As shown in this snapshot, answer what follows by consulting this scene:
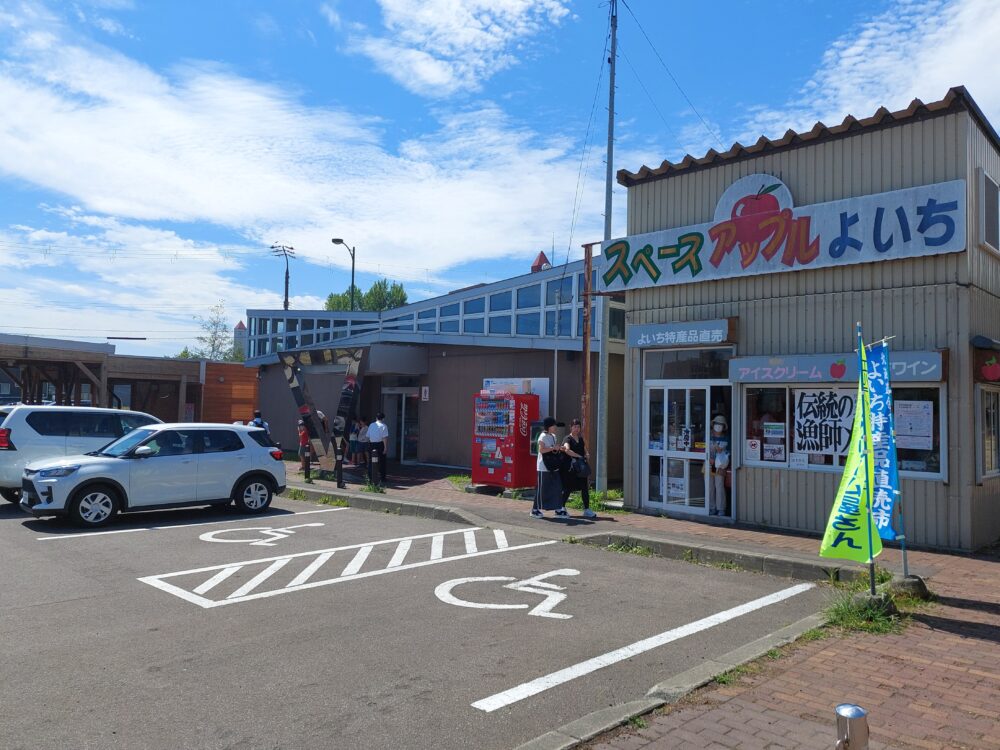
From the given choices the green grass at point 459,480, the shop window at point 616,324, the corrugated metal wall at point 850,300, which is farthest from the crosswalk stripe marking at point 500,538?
the shop window at point 616,324

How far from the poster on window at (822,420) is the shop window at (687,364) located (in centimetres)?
126

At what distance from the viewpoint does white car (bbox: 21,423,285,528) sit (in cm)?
1116

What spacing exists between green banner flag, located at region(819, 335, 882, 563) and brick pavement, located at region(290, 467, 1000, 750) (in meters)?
0.72

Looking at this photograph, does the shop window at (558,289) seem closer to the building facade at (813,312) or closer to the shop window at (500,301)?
the shop window at (500,301)

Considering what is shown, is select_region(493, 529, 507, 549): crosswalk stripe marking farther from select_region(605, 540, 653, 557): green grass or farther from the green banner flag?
the green banner flag

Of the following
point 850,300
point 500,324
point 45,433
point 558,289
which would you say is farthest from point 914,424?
point 500,324

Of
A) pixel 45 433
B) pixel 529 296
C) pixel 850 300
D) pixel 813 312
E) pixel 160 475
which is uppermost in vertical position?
pixel 529 296

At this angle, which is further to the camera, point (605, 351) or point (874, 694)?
point (605, 351)

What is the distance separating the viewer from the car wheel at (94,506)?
1115 cm

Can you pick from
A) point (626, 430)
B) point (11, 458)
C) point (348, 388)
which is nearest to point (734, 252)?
point (626, 430)

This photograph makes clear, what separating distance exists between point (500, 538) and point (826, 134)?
716 cm

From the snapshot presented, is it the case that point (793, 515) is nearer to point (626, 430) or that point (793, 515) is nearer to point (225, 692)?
point (626, 430)

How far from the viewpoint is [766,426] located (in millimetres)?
11258

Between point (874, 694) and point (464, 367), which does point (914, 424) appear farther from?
point (464, 367)
